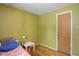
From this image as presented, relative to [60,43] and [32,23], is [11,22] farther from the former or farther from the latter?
[60,43]

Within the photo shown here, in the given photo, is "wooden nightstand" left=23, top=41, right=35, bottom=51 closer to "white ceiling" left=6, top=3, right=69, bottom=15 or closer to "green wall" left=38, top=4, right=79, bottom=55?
"green wall" left=38, top=4, right=79, bottom=55

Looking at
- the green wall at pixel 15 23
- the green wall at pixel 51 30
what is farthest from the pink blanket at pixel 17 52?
the green wall at pixel 51 30

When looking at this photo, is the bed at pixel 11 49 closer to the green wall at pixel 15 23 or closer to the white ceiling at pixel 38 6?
the green wall at pixel 15 23

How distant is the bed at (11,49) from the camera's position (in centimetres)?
117

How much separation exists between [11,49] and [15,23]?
0.32 metres

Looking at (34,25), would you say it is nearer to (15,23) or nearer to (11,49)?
(15,23)

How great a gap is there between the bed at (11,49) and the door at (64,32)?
0.44 metres

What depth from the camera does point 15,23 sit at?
123 cm

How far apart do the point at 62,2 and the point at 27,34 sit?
58 centimetres

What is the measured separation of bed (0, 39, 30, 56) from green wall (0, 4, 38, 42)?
7cm

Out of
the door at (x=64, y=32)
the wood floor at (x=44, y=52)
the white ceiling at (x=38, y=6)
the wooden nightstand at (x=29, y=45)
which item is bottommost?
the wood floor at (x=44, y=52)

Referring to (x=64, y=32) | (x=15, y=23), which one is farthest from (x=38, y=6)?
(x=64, y=32)

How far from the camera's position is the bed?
1.17 meters

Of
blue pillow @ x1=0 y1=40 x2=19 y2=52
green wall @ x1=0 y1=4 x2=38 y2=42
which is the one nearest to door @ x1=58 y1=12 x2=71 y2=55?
green wall @ x1=0 y1=4 x2=38 y2=42
